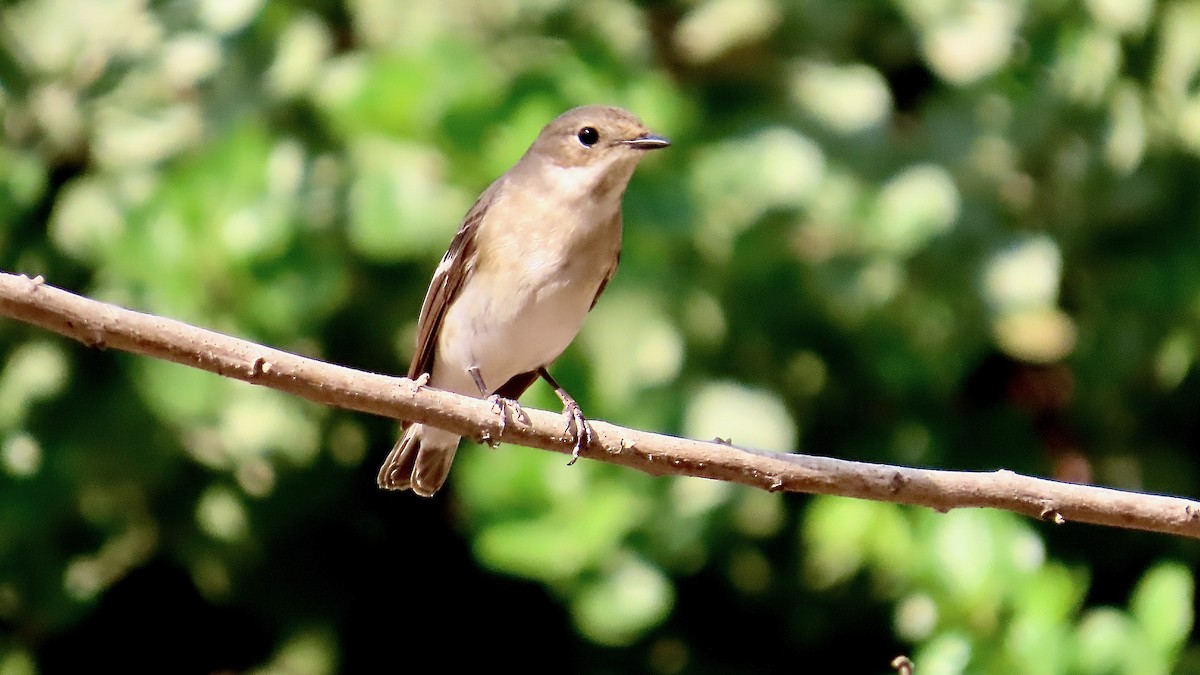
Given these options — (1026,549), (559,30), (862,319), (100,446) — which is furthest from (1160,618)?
(100,446)

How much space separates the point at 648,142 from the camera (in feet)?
13.7

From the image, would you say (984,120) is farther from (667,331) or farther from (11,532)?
(11,532)

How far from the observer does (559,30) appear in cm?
447

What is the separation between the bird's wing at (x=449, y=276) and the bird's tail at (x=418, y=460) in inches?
7.1

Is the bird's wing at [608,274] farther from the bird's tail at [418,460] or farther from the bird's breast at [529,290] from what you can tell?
the bird's tail at [418,460]

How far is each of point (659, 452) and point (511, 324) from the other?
49.3 inches

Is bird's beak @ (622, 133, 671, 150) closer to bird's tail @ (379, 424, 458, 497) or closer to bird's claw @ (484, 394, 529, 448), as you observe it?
bird's tail @ (379, 424, 458, 497)

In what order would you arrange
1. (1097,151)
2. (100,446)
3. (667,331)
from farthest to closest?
(1097,151)
(100,446)
(667,331)

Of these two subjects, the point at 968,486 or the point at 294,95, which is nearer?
the point at 968,486

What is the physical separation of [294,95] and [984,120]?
2101mm

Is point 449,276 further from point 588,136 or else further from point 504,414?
point 504,414

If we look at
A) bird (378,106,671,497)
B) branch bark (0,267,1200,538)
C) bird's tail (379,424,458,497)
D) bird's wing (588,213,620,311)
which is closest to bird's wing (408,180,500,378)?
bird (378,106,671,497)

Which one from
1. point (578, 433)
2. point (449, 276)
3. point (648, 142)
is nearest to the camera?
point (578, 433)

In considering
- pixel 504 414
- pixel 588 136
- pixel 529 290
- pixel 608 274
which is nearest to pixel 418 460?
pixel 529 290
